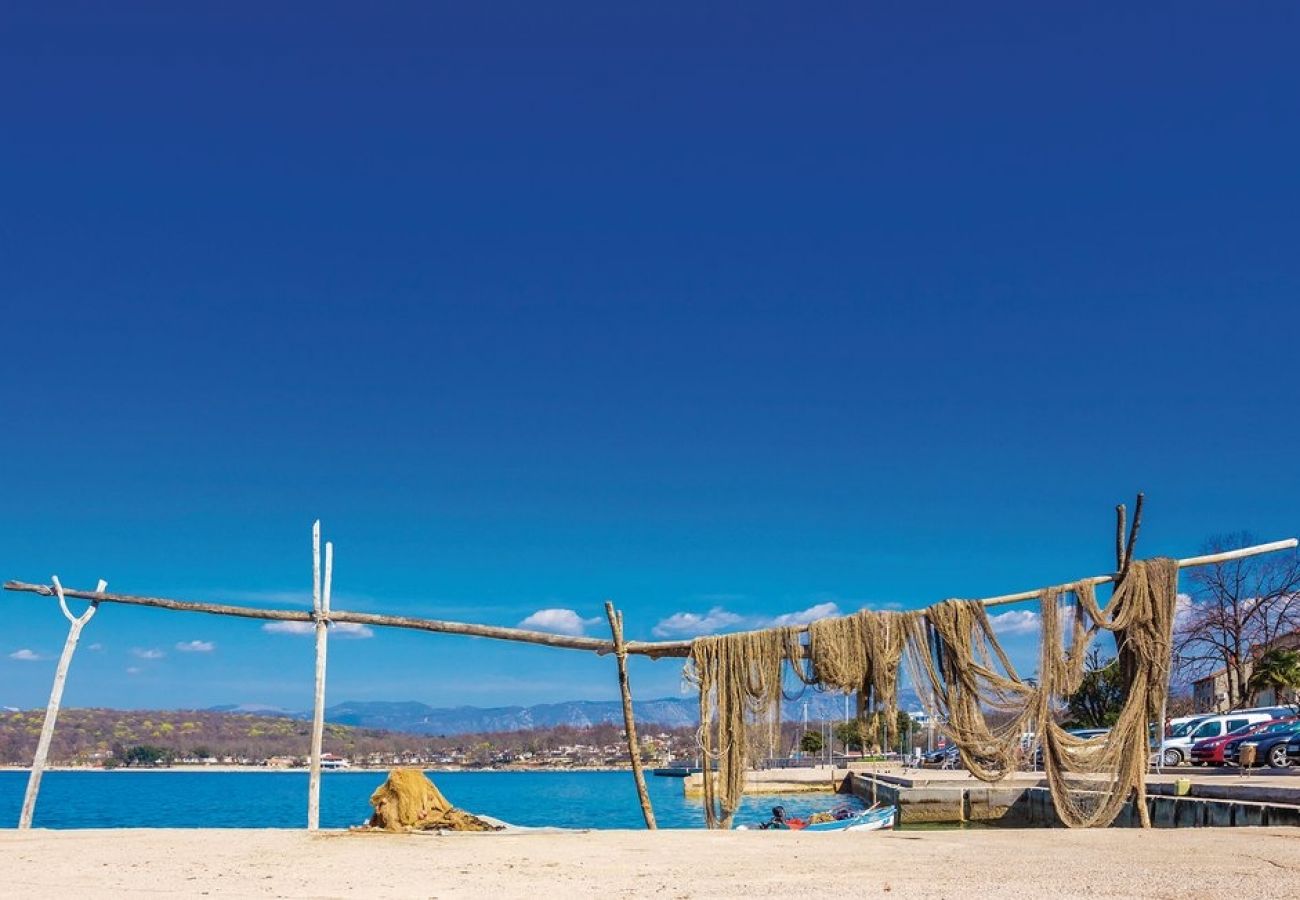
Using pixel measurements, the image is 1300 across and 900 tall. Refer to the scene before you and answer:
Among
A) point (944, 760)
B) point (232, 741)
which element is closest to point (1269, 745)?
point (944, 760)

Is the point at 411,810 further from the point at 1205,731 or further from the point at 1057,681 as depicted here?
the point at 1205,731

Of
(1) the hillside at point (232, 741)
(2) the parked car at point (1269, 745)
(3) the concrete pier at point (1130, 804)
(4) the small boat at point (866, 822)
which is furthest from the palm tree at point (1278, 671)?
(1) the hillside at point (232, 741)

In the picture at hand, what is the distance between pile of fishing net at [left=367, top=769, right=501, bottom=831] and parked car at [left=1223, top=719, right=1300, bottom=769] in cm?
2191

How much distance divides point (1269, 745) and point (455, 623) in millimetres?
23010

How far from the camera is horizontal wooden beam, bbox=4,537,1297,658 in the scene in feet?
43.9

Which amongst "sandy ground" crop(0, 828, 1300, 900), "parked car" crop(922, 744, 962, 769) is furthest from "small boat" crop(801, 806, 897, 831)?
"parked car" crop(922, 744, 962, 769)

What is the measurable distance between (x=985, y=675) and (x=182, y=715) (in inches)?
6284

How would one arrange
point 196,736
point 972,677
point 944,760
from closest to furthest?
point 972,677 < point 944,760 < point 196,736

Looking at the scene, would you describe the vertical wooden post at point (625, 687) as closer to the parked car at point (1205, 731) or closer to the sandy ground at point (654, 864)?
the sandy ground at point (654, 864)

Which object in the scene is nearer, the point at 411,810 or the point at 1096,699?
the point at 411,810

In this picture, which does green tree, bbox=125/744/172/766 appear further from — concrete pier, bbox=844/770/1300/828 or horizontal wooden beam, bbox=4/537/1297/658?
horizontal wooden beam, bbox=4/537/1297/658

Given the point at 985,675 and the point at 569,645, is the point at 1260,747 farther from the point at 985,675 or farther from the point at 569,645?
the point at 569,645

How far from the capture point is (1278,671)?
41875 millimetres

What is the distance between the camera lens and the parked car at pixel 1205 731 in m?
30.3
